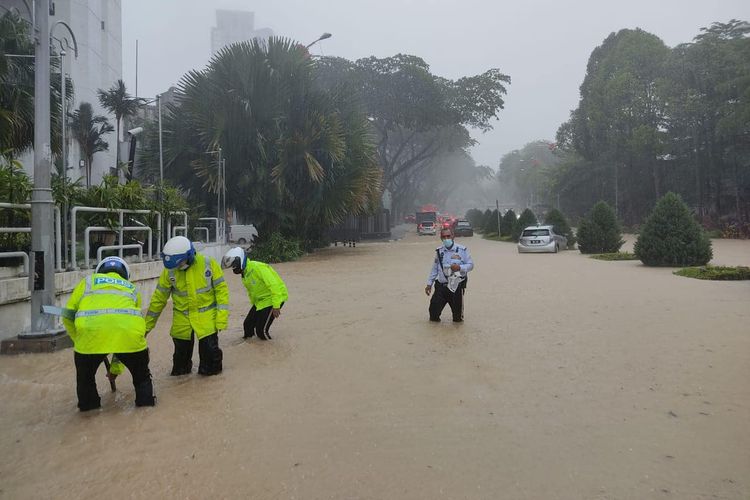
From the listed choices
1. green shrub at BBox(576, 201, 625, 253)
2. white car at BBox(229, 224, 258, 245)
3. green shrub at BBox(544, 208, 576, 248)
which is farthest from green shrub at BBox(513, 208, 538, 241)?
white car at BBox(229, 224, 258, 245)

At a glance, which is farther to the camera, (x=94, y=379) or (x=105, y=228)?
(x=105, y=228)

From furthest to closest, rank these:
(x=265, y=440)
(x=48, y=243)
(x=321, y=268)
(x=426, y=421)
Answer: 1. (x=321, y=268)
2. (x=48, y=243)
3. (x=426, y=421)
4. (x=265, y=440)

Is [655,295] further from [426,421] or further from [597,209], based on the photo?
[597,209]

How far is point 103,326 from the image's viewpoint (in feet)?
15.3

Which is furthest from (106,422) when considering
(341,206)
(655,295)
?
(341,206)

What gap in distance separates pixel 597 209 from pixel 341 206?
10101 millimetres

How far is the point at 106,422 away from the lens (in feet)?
15.6

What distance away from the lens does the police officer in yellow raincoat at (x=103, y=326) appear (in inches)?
183

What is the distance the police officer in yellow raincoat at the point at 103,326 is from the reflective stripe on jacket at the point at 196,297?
2.39ft

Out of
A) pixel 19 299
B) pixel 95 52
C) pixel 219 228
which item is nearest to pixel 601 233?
pixel 219 228

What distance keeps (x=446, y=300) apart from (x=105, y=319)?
5.22 metres

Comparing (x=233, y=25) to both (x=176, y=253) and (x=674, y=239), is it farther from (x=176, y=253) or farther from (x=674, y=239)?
(x=176, y=253)

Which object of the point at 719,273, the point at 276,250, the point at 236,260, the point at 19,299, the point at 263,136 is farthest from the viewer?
the point at 276,250

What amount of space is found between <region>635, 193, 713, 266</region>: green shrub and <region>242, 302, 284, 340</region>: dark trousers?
42.8 ft
